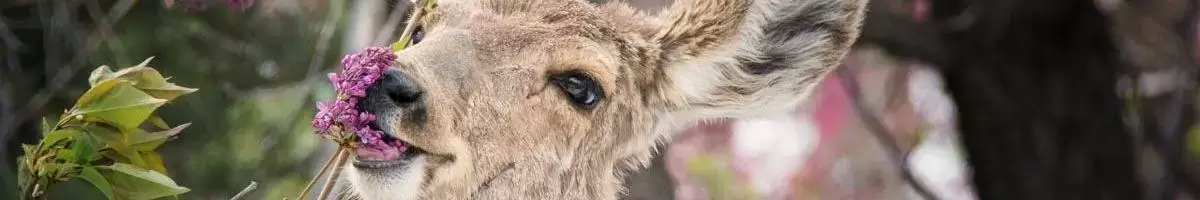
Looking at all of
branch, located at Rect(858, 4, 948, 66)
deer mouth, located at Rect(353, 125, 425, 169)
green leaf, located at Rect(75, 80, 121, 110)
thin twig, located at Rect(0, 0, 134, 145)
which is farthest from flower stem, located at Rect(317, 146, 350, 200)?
branch, located at Rect(858, 4, 948, 66)

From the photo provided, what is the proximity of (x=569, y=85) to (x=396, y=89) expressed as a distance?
145 millimetres

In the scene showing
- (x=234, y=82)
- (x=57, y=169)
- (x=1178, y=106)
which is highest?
(x=57, y=169)

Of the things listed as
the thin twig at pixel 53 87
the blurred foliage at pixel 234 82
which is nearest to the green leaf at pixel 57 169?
the thin twig at pixel 53 87

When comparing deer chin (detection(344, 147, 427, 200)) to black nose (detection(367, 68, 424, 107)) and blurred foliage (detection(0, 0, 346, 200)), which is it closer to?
black nose (detection(367, 68, 424, 107))

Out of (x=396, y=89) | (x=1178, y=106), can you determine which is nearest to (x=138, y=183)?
(x=396, y=89)

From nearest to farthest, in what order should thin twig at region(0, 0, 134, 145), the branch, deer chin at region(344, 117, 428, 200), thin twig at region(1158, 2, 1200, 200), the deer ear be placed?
1. deer chin at region(344, 117, 428, 200)
2. the deer ear
3. thin twig at region(0, 0, 134, 145)
4. thin twig at region(1158, 2, 1200, 200)
5. the branch

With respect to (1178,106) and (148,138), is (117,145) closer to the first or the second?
(148,138)

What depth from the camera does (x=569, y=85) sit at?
2.23 ft

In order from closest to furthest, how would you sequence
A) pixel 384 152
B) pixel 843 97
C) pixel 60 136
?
pixel 60 136 → pixel 384 152 → pixel 843 97

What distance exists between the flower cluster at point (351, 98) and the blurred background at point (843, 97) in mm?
259

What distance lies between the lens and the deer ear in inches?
28.4

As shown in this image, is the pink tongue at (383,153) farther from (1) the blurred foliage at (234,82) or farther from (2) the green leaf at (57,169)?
(1) the blurred foliage at (234,82)

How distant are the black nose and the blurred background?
0.79ft

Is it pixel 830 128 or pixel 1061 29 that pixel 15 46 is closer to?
pixel 1061 29
